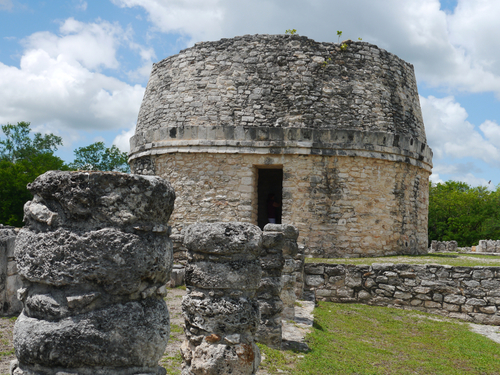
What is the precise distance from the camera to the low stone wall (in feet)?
27.9

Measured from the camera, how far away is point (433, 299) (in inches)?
349

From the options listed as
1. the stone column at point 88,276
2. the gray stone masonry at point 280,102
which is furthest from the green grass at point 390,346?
the gray stone masonry at point 280,102

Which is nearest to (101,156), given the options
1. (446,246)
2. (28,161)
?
(28,161)

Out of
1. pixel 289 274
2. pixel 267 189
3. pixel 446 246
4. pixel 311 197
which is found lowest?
pixel 289 274

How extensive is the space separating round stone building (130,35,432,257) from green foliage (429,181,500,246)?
20.2 metres

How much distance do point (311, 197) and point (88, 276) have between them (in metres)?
9.32

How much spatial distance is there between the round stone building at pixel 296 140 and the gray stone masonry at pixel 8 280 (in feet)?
17.6

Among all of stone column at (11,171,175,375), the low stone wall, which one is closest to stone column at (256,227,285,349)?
stone column at (11,171,175,375)

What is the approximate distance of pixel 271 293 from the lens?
5.44 meters

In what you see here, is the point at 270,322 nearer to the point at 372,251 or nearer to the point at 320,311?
the point at 320,311

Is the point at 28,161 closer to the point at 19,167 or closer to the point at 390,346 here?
the point at 19,167

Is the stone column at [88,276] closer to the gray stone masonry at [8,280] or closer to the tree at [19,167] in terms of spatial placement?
the gray stone masonry at [8,280]

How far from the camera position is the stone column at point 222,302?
11.9 ft

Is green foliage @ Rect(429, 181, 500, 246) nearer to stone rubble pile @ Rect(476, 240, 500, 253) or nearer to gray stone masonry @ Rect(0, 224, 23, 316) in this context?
stone rubble pile @ Rect(476, 240, 500, 253)
